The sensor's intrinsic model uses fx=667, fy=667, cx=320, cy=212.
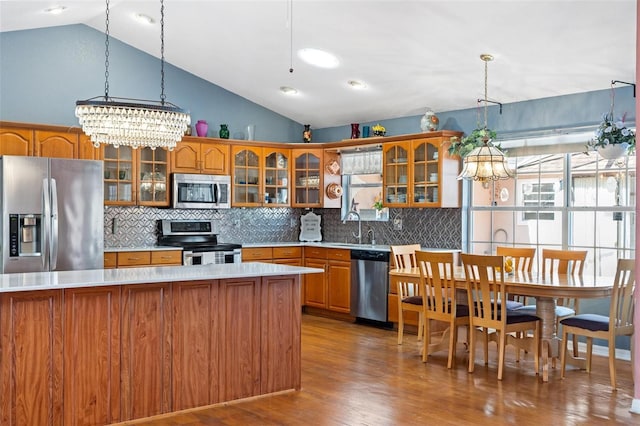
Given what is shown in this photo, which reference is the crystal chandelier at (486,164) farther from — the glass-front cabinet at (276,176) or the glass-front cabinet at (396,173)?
the glass-front cabinet at (276,176)

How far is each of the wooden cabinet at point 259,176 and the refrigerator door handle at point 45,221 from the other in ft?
8.42

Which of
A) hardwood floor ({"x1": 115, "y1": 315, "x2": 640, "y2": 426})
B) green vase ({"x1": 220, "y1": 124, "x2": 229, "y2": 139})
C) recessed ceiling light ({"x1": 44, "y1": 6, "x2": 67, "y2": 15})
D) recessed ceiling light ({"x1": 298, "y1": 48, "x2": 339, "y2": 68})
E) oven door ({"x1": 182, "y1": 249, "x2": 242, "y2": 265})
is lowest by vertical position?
hardwood floor ({"x1": 115, "y1": 315, "x2": 640, "y2": 426})

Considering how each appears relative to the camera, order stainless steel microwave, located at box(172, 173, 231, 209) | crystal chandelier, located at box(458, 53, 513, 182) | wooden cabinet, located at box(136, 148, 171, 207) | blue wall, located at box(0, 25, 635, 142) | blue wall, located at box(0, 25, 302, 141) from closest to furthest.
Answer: crystal chandelier, located at box(458, 53, 513, 182) < blue wall, located at box(0, 25, 635, 142) < blue wall, located at box(0, 25, 302, 141) < wooden cabinet, located at box(136, 148, 171, 207) < stainless steel microwave, located at box(172, 173, 231, 209)

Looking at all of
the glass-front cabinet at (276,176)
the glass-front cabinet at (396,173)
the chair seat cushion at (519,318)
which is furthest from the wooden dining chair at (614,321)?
the glass-front cabinet at (276,176)

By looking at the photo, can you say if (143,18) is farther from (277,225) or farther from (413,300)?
(413,300)

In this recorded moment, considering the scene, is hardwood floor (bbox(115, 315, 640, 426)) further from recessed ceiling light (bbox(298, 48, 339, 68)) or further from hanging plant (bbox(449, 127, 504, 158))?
recessed ceiling light (bbox(298, 48, 339, 68))

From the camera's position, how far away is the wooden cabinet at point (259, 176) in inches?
332

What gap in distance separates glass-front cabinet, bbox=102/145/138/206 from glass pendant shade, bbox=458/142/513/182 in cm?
384

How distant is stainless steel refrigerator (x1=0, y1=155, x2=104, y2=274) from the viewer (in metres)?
6.14

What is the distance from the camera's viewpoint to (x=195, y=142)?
802 centimetres

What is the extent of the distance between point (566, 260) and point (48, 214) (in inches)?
190

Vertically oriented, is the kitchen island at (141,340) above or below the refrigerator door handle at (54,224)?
below

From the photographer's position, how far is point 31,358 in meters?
3.78

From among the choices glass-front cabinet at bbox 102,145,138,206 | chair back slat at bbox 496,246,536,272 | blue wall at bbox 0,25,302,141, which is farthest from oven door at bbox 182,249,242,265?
chair back slat at bbox 496,246,536,272
